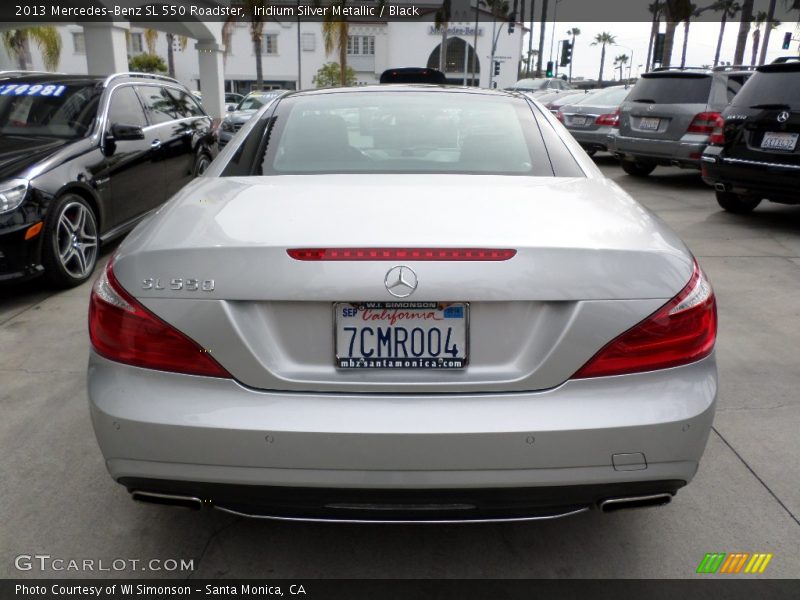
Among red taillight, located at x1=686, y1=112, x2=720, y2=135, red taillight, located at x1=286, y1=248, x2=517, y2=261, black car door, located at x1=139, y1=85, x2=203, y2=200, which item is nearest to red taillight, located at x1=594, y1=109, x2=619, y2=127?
red taillight, located at x1=686, y1=112, x2=720, y2=135

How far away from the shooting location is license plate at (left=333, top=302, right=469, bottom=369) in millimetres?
1852

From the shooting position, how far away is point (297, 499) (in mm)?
1906

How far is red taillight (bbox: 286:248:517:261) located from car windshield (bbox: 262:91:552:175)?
0.86 meters

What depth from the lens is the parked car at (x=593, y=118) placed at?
531 inches

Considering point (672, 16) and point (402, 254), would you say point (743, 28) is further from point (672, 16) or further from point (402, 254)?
point (402, 254)

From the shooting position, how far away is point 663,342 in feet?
6.29

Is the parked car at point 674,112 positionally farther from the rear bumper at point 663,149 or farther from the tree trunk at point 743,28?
the tree trunk at point 743,28

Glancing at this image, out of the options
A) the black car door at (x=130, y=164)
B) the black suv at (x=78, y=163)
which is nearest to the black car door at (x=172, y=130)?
the black suv at (x=78, y=163)

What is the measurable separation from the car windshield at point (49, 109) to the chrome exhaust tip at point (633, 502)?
207 inches

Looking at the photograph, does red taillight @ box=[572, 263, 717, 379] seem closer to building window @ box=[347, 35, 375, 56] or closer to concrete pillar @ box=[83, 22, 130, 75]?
concrete pillar @ box=[83, 22, 130, 75]

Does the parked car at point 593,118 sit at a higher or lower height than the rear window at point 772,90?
lower

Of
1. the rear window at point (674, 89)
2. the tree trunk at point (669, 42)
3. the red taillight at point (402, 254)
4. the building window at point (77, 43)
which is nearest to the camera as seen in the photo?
the red taillight at point (402, 254)

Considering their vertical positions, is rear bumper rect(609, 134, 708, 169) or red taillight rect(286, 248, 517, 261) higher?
red taillight rect(286, 248, 517, 261)

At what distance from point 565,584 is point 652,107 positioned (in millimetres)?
9489
